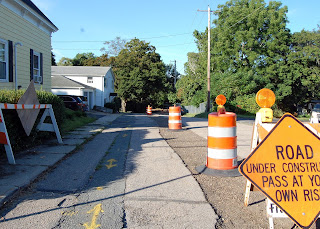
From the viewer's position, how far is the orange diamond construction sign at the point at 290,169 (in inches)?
122

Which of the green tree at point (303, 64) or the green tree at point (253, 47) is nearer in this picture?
the green tree at point (253, 47)

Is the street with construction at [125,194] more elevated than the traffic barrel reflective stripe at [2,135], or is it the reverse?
the traffic barrel reflective stripe at [2,135]

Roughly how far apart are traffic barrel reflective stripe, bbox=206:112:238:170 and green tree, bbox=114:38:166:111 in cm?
4054

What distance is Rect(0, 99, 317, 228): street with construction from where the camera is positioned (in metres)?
3.57

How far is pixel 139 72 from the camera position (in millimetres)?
46281

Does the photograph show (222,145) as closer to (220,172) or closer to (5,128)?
(220,172)

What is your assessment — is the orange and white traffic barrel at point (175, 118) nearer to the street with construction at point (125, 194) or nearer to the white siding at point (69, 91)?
the street with construction at point (125, 194)

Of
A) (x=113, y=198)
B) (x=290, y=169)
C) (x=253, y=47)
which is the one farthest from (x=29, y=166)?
(x=253, y=47)

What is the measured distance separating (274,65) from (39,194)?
1398 inches

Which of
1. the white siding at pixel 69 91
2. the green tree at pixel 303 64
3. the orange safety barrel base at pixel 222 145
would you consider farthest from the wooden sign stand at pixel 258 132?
the green tree at pixel 303 64

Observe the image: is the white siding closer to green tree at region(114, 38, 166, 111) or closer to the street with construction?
green tree at region(114, 38, 166, 111)

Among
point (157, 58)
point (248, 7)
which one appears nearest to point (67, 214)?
point (248, 7)

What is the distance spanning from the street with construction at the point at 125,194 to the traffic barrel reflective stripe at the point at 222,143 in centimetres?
10

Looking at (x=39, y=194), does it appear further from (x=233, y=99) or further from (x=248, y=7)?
(x=248, y=7)
